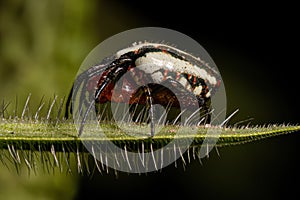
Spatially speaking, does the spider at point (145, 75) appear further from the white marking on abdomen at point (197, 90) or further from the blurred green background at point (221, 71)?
the blurred green background at point (221, 71)

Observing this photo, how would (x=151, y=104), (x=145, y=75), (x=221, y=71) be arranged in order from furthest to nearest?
(x=221, y=71), (x=145, y=75), (x=151, y=104)

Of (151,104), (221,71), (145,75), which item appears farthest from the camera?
(221,71)

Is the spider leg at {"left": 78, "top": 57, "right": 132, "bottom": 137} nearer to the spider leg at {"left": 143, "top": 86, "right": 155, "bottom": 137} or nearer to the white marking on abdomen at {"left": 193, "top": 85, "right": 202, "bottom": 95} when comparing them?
the spider leg at {"left": 143, "top": 86, "right": 155, "bottom": 137}

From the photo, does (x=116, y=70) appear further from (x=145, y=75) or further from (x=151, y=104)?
(x=151, y=104)

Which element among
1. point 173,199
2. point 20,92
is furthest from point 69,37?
point 173,199

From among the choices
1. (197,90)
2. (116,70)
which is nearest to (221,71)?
(197,90)

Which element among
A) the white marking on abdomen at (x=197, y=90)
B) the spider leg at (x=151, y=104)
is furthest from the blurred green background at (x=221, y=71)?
the spider leg at (x=151, y=104)
